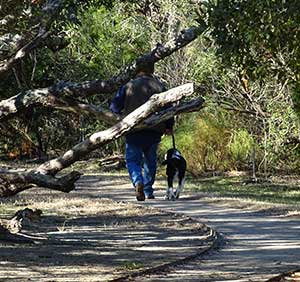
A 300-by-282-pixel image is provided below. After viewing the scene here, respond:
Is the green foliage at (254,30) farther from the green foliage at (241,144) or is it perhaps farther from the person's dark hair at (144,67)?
the green foliage at (241,144)

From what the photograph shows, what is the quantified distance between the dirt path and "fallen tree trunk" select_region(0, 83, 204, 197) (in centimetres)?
159

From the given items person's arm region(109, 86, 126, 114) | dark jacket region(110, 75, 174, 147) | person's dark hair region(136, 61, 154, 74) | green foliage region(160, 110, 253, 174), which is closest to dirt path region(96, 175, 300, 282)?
dark jacket region(110, 75, 174, 147)

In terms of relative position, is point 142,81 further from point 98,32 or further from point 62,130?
point 62,130

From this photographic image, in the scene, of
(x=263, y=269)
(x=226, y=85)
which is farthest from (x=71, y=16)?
(x=226, y=85)

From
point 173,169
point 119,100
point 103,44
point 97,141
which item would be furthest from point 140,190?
point 103,44

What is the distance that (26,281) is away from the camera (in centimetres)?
753

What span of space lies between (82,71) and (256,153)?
21.1 feet

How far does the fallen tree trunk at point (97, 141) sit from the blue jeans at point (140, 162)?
2.40 m

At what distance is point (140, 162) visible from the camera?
12258 millimetres

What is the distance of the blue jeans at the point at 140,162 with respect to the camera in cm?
1205

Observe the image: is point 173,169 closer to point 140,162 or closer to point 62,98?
point 140,162

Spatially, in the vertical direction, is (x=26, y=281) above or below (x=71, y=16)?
below

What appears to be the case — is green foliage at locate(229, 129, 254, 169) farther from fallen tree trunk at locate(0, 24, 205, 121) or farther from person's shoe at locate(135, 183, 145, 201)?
fallen tree trunk at locate(0, 24, 205, 121)

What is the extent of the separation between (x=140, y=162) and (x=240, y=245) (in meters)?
2.54
